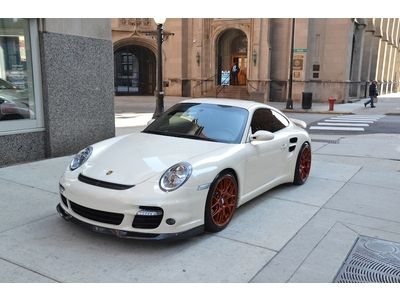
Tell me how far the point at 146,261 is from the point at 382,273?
2.15 m

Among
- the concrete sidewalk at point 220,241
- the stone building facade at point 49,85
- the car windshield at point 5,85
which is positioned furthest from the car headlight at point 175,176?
the car windshield at point 5,85

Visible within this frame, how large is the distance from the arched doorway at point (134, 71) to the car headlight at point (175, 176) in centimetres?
3215

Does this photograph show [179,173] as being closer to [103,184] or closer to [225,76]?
[103,184]

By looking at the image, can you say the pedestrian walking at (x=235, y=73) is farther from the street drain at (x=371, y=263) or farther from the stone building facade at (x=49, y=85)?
the street drain at (x=371, y=263)

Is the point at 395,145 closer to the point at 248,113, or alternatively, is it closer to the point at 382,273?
the point at 248,113

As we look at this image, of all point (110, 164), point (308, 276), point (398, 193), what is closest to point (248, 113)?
point (110, 164)

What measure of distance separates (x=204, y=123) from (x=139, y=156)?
115cm

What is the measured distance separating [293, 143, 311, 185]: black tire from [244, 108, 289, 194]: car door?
0.48 m

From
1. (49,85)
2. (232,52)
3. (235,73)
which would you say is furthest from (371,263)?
(232,52)

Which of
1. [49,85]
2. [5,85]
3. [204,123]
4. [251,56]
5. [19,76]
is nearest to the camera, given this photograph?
[204,123]

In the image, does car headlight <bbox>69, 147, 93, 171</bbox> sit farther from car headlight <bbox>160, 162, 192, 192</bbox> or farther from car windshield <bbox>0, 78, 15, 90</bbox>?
car windshield <bbox>0, 78, 15, 90</bbox>

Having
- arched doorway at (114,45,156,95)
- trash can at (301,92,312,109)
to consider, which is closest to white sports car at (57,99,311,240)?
trash can at (301,92,312,109)

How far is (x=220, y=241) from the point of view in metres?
4.19

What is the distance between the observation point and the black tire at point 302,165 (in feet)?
20.7
